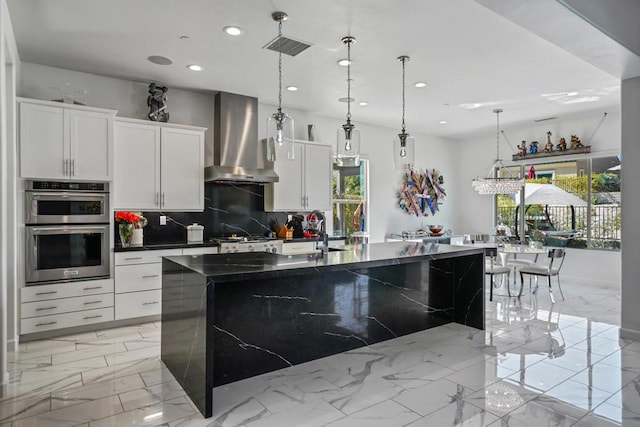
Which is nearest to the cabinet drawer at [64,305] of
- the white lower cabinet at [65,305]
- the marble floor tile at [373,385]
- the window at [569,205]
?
the white lower cabinet at [65,305]

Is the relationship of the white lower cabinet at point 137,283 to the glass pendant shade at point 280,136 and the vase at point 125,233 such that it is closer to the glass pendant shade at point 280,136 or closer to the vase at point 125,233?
the vase at point 125,233

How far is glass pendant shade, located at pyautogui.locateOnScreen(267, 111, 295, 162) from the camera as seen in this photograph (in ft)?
10.1

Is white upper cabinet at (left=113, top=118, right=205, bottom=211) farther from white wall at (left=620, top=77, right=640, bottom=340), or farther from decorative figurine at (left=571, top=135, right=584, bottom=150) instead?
decorative figurine at (left=571, top=135, right=584, bottom=150)

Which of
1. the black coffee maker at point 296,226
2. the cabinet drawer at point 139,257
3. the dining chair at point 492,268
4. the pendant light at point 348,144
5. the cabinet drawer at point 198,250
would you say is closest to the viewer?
the pendant light at point 348,144

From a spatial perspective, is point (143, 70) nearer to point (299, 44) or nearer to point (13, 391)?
point (299, 44)

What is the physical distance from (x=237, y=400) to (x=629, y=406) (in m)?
2.52

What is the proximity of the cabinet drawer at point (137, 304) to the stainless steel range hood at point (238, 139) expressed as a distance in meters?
1.58

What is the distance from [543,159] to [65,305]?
300 inches

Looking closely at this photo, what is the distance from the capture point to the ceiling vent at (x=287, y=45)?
3.64 m

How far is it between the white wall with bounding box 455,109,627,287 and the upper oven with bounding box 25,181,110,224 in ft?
18.6

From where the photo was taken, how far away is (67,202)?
4.11 meters

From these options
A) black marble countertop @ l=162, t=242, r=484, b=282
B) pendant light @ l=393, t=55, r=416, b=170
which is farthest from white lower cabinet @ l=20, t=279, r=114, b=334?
pendant light @ l=393, t=55, r=416, b=170

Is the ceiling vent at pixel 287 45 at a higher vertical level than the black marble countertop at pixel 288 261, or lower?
higher

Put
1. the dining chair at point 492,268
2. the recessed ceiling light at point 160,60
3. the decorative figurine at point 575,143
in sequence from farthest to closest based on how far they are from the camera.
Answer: the decorative figurine at point 575,143 → the dining chair at point 492,268 → the recessed ceiling light at point 160,60
